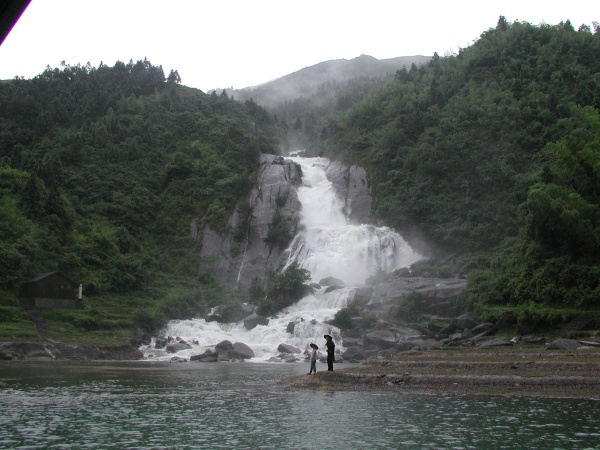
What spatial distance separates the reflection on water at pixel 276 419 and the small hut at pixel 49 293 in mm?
28733

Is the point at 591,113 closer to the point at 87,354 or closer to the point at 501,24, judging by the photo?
the point at 87,354

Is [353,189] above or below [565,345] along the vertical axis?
above

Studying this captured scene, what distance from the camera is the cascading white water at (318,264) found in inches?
1779

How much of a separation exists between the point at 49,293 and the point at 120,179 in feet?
97.3

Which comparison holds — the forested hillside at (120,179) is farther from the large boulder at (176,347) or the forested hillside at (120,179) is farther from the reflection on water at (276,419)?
the reflection on water at (276,419)

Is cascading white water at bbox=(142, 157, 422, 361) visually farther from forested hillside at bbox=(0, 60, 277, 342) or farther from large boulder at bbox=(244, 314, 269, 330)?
forested hillside at bbox=(0, 60, 277, 342)

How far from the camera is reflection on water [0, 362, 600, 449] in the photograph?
11.3 meters

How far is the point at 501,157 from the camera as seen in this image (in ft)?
217

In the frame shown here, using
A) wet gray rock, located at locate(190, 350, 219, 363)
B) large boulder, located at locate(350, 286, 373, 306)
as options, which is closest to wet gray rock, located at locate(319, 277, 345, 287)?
large boulder, located at locate(350, 286, 373, 306)

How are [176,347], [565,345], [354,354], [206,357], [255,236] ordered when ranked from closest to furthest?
1. [565,345]
2. [206,357]
3. [354,354]
4. [176,347]
5. [255,236]

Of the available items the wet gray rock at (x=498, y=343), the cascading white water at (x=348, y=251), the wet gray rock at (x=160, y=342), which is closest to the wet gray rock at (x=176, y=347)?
the wet gray rock at (x=160, y=342)

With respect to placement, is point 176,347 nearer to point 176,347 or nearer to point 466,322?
point 176,347

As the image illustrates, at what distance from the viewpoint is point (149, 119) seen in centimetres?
8931

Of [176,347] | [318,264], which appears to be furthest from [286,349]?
[318,264]
